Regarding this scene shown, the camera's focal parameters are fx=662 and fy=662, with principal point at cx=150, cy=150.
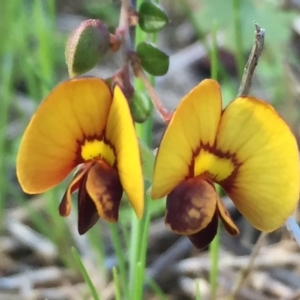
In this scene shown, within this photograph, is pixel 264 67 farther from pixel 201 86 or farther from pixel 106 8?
pixel 201 86

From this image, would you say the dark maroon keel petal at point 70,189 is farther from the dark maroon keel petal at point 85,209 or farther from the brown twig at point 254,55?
the brown twig at point 254,55

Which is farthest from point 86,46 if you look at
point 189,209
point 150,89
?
point 189,209

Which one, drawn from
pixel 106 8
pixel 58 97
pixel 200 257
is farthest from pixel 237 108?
pixel 106 8

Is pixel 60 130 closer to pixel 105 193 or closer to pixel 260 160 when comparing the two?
pixel 105 193

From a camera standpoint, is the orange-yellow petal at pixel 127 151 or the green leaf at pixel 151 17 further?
the green leaf at pixel 151 17

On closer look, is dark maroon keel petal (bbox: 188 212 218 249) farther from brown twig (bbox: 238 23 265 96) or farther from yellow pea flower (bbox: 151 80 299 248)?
brown twig (bbox: 238 23 265 96)

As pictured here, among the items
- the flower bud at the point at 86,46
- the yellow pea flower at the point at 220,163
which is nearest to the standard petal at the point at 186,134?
the yellow pea flower at the point at 220,163

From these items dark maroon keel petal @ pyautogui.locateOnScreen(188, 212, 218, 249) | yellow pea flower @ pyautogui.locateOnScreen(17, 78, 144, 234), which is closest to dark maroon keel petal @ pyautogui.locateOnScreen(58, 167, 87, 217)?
yellow pea flower @ pyautogui.locateOnScreen(17, 78, 144, 234)
